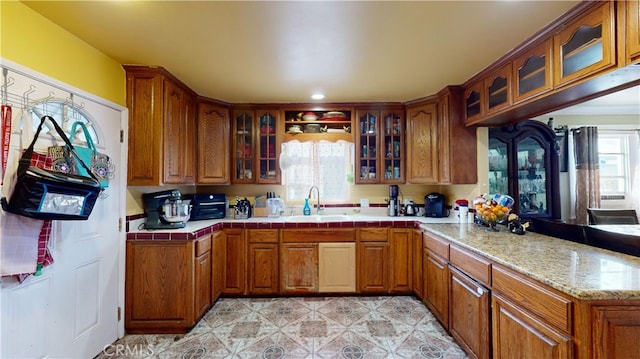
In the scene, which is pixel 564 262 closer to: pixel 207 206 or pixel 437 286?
pixel 437 286

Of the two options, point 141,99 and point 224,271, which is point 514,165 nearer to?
point 224,271

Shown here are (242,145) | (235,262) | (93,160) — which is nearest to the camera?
(93,160)

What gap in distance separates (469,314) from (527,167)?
2.16 meters

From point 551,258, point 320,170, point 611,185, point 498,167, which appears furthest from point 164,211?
point 611,185

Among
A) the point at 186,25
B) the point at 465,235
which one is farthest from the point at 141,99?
the point at 465,235

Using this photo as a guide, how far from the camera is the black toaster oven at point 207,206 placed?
297 centimetres

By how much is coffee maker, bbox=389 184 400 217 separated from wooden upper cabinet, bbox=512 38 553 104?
1680 mm

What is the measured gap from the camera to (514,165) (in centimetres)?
292

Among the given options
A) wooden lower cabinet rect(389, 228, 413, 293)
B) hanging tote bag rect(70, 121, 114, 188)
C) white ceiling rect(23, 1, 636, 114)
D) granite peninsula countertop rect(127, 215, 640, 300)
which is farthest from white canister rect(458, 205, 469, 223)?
hanging tote bag rect(70, 121, 114, 188)

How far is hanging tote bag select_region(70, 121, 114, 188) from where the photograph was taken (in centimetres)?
173

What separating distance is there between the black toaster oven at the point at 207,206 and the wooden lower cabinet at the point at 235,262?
341 mm

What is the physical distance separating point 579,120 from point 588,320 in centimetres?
380

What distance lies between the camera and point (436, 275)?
2379mm

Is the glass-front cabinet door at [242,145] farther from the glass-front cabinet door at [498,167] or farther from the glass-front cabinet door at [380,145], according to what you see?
Result: the glass-front cabinet door at [498,167]
